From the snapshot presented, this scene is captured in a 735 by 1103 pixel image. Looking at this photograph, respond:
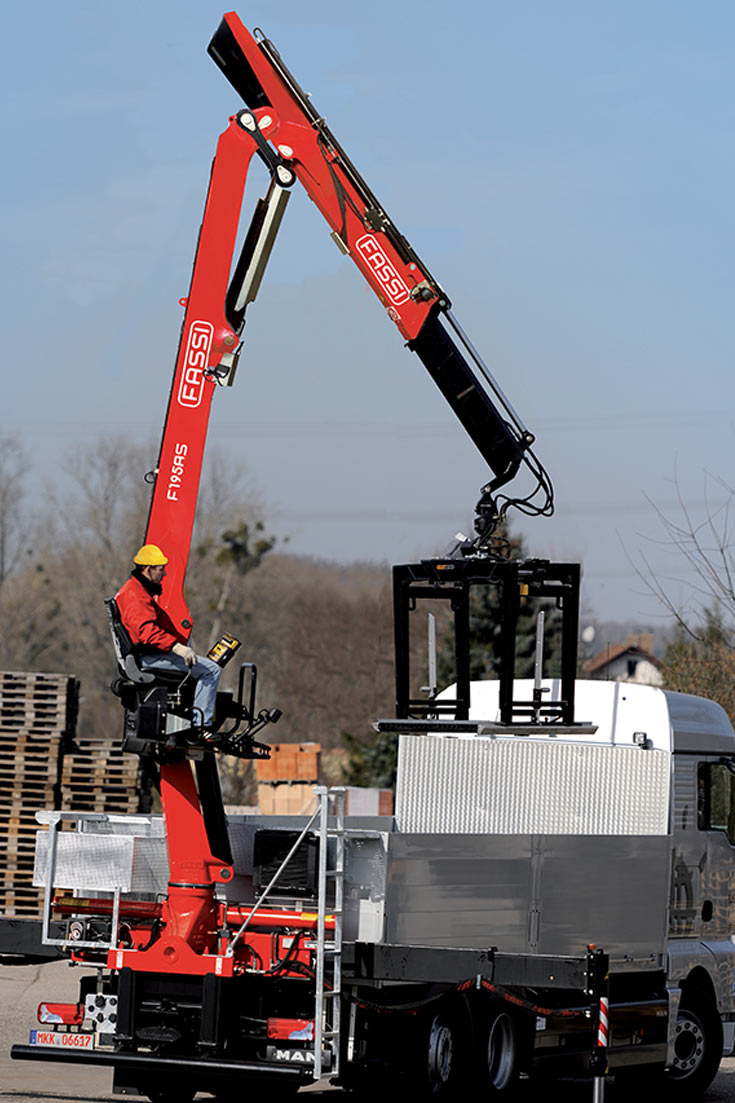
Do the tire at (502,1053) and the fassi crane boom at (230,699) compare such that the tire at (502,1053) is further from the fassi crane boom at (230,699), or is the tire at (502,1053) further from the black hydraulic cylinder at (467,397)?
the black hydraulic cylinder at (467,397)

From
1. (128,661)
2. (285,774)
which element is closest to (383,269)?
(128,661)

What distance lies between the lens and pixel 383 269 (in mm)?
12289

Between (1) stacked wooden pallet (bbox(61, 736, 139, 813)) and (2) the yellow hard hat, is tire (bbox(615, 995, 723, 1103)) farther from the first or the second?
(1) stacked wooden pallet (bbox(61, 736, 139, 813))

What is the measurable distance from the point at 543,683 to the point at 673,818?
1.47 meters

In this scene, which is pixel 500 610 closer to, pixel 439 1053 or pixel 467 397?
pixel 467 397

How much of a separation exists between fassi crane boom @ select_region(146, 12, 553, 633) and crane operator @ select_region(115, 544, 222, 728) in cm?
34

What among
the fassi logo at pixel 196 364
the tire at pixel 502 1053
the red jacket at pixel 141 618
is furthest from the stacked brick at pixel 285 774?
the red jacket at pixel 141 618

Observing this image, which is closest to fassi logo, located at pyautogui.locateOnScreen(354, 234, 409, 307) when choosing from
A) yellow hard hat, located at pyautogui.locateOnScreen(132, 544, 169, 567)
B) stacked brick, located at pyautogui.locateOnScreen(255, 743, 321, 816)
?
yellow hard hat, located at pyautogui.locateOnScreen(132, 544, 169, 567)

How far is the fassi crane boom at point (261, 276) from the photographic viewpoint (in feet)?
38.9

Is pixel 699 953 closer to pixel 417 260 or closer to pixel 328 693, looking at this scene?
pixel 417 260

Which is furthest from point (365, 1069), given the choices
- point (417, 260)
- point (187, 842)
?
point (417, 260)

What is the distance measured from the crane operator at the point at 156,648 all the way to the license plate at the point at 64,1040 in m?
2.15

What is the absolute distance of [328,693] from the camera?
6109 centimetres

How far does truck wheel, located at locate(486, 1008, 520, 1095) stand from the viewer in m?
12.0
